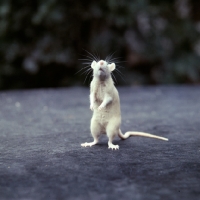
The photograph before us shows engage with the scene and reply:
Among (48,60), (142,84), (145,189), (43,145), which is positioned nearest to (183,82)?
(142,84)

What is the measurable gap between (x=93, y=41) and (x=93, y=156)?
13.4 ft

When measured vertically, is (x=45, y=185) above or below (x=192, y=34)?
below

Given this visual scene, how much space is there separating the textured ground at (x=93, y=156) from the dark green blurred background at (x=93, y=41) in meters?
2.41

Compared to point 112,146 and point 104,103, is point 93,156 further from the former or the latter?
point 104,103

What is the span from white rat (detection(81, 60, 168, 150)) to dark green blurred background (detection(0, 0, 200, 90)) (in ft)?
11.7

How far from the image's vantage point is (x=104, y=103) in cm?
189

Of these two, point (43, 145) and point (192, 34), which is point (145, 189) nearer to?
point (43, 145)

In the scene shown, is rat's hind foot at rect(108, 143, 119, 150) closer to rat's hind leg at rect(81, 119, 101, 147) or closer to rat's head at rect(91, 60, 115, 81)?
rat's hind leg at rect(81, 119, 101, 147)

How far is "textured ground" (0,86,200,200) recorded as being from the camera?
4.24ft

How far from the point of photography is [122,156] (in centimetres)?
176

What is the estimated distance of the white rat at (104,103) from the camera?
1.90 m

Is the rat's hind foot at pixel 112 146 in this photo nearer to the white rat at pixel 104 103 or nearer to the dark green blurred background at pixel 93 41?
the white rat at pixel 104 103

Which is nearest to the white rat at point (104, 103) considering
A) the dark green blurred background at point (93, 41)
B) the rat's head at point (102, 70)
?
the rat's head at point (102, 70)

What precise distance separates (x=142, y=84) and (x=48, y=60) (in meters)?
1.57
